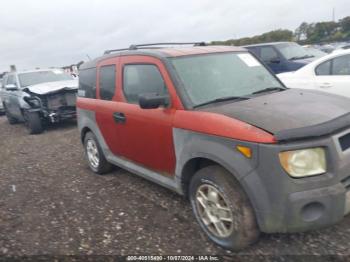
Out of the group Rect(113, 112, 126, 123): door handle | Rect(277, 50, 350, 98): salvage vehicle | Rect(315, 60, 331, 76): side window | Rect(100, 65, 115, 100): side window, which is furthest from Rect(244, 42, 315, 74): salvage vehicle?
Rect(113, 112, 126, 123): door handle

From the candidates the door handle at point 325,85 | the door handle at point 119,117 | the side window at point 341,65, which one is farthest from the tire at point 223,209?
the side window at point 341,65

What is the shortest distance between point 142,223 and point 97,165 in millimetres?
1897

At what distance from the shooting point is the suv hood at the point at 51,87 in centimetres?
953

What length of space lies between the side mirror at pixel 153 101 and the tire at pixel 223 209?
778mm

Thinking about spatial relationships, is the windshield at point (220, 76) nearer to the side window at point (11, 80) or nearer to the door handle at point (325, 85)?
the door handle at point (325, 85)

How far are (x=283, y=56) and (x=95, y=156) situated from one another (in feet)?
22.5

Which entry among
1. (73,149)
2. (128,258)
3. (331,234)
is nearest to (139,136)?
(128,258)

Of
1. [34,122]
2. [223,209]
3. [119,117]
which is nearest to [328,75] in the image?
[119,117]

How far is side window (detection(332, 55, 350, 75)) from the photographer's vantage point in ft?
21.2

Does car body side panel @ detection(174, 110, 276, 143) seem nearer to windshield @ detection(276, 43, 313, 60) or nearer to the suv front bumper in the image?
the suv front bumper

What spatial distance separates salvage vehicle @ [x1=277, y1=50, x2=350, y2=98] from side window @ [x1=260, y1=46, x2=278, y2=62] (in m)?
3.54

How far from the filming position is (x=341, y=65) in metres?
6.54

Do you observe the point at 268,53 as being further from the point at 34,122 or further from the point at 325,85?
the point at 34,122

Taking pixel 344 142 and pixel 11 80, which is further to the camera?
pixel 11 80
